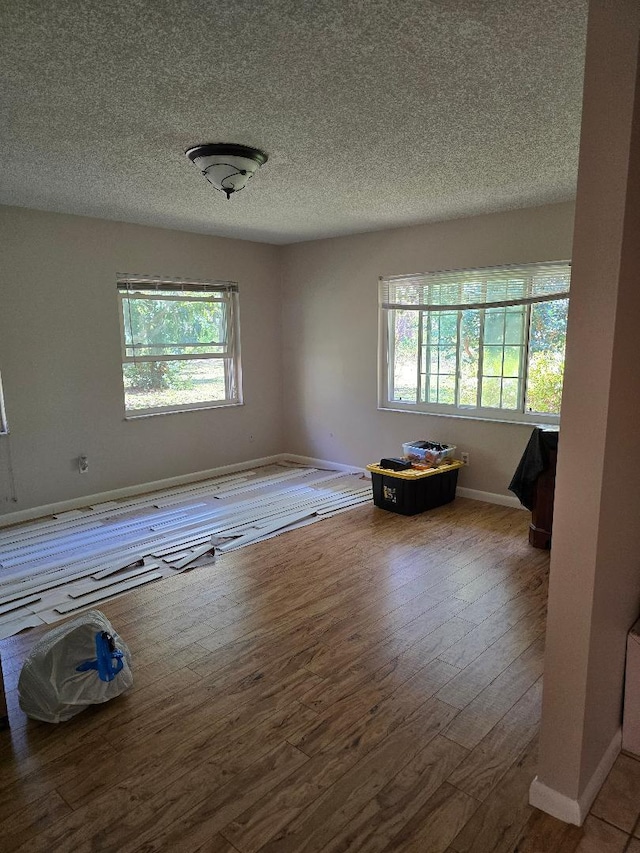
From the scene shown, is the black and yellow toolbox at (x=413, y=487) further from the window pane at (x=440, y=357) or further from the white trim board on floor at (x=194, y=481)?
the window pane at (x=440, y=357)

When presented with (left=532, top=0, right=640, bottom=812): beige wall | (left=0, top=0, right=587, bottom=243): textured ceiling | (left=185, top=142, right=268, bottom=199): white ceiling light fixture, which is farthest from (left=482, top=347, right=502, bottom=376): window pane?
(left=532, top=0, right=640, bottom=812): beige wall

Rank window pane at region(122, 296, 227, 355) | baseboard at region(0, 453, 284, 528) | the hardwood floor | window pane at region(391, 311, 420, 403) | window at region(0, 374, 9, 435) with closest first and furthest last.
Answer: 1. the hardwood floor
2. window at region(0, 374, 9, 435)
3. baseboard at region(0, 453, 284, 528)
4. window pane at region(122, 296, 227, 355)
5. window pane at region(391, 311, 420, 403)

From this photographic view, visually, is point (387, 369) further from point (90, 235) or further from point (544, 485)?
point (90, 235)

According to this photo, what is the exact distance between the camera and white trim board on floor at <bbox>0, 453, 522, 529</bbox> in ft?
14.6

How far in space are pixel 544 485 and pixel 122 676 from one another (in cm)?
285

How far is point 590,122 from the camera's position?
1.36 metres

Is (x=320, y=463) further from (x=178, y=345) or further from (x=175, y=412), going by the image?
(x=178, y=345)

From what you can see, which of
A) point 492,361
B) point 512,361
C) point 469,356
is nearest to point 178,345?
point 469,356

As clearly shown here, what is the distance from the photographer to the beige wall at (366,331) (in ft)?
14.5

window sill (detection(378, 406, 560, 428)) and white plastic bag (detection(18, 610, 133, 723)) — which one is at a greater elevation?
window sill (detection(378, 406, 560, 428))

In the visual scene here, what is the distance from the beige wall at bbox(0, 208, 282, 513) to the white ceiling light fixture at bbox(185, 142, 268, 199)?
2.08 metres

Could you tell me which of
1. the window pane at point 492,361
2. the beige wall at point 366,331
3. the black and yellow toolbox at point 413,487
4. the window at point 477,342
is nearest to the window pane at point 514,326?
the window at point 477,342

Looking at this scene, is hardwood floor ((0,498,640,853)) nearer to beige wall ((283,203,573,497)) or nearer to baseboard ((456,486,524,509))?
baseboard ((456,486,524,509))

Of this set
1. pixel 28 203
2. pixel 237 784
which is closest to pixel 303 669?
pixel 237 784
